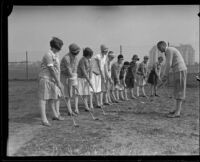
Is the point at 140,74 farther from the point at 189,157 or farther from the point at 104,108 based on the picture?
the point at 189,157

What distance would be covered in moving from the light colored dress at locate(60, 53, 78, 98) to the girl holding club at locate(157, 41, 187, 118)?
5.52ft

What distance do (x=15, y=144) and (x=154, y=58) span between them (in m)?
3.10

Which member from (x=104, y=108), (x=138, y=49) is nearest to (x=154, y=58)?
(x=138, y=49)

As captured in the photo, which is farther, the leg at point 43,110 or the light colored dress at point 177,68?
the light colored dress at point 177,68

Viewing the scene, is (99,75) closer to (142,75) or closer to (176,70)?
(142,75)

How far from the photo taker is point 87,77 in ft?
21.4

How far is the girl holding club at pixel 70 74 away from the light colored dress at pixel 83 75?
0.32 ft

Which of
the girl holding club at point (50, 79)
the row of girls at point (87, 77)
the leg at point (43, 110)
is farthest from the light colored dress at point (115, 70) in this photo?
the leg at point (43, 110)

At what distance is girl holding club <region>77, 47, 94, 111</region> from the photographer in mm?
Answer: 6277

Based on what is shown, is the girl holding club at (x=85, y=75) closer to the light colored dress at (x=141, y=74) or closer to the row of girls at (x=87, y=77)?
the row of girls at (x=87, y=77)

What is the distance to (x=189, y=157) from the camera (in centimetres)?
583

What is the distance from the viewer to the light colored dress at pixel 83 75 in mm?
6367

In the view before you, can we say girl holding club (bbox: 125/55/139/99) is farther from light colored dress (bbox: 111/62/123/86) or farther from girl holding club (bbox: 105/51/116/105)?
girl holding club (bbox: 105/51/116/105)
